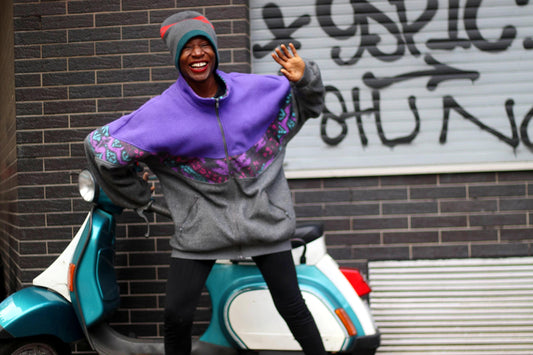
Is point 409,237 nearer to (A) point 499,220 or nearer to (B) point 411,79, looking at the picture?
(A) point 499,220

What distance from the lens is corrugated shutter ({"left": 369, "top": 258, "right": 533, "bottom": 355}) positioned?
419cm

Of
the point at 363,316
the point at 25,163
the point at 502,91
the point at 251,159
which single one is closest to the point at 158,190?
the point at 25,163

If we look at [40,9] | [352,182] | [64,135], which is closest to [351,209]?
[352,182]

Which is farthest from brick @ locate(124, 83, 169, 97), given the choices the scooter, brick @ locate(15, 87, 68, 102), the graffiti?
the scooter

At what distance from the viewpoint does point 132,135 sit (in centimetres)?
282

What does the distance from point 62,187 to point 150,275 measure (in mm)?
893

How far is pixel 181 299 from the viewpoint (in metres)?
2.90

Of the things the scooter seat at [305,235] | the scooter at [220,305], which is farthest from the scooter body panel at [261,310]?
the scooter seat at [305,235]

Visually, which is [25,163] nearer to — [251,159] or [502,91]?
[251,159]

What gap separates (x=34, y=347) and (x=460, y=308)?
2789 mm

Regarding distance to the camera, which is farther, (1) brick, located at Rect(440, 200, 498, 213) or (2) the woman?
(1) brick, located at Rect(440, 200, 498, 213)

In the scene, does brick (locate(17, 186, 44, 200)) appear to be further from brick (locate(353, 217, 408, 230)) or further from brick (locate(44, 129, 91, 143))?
brick (locate(353, 217, 408, 230))

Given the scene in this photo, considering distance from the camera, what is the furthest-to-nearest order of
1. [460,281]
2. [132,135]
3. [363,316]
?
[460,281], [363,316], [132,135]

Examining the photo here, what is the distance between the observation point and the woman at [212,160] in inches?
111
